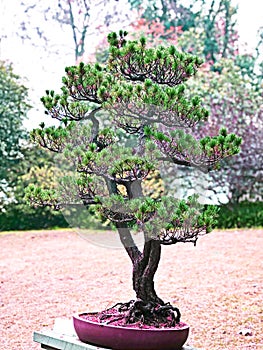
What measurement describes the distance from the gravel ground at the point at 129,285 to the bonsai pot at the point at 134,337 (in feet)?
3.50

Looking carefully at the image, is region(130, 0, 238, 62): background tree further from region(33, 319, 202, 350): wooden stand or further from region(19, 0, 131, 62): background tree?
region(33, 319, 202, 350): wooden stand

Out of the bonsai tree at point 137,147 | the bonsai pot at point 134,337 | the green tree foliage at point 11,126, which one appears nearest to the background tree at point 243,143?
the green tree foliage at point 11,126

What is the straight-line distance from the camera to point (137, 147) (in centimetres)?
286

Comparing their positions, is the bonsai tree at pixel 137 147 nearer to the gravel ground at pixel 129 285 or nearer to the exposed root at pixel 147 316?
Answer: the exposed root at pixel 147 316

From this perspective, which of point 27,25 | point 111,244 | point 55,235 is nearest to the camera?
point 111,244

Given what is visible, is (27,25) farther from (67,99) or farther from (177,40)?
(67,99)

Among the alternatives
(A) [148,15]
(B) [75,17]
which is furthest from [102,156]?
(A) [148,15]

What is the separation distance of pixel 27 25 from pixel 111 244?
1067 cm

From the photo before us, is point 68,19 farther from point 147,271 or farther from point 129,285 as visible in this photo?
point 147,271

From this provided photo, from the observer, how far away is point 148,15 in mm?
16312

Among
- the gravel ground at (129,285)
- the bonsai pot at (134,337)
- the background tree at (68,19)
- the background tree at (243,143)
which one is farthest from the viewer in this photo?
the background tree at (68,19)

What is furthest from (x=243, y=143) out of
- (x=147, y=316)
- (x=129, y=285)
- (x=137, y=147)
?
(x=147, y=316)

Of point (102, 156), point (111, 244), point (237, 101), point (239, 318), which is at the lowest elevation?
point (239, 318)

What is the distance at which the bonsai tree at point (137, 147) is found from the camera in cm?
264
